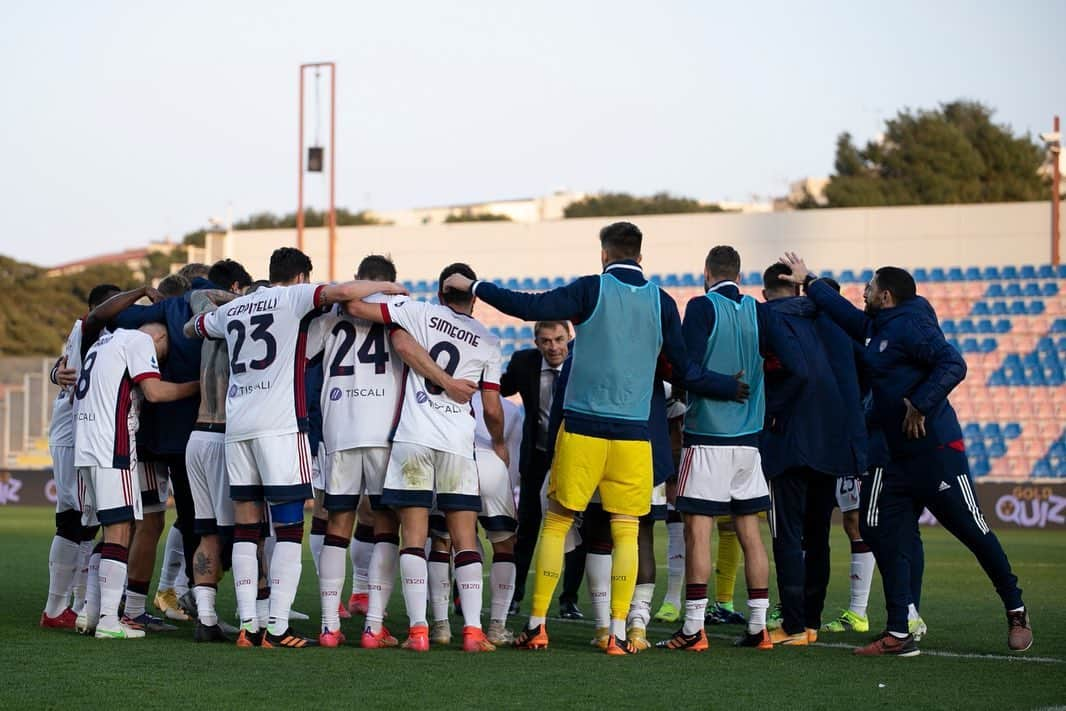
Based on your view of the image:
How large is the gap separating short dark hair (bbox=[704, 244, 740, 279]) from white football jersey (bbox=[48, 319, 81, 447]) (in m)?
4.04

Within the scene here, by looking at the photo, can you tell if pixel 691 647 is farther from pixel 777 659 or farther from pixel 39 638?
pixel 39 638

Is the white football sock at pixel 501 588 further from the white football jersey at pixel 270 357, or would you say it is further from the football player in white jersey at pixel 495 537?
the white football jersey at pixel 270 357

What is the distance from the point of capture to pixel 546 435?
9.95m

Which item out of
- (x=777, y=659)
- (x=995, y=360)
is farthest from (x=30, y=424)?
(x=777, y=659)

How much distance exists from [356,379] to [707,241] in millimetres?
26839

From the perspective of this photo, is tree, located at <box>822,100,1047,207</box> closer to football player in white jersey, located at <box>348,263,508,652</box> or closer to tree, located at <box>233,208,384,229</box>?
tree, located at <box>233,208,384,229</box>

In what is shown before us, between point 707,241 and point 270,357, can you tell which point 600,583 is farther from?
point 707,241

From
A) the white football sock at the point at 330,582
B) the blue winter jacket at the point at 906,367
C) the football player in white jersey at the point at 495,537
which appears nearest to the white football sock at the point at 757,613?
Answer: the blue winter jacket at the point at 906,367

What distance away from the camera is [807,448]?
8547 millimetres

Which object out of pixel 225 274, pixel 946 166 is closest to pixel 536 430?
pixel 225 274

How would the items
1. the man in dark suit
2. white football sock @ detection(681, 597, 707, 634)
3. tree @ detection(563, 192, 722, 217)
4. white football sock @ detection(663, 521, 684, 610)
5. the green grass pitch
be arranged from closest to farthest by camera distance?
1. the green grass pitch
2. white football sock @ detection(681, 597, 707, 634)
3. the man in dark suit
4. white football sock @ detection(663, 521, 684, 610)
5. tree @ detection(563, 192, 722, 217)

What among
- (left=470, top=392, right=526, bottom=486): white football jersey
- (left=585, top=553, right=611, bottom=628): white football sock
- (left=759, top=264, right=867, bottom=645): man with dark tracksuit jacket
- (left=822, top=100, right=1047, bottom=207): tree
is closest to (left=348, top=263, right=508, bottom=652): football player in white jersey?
(left=585, top=553, right=611, bottom=628): white football sock

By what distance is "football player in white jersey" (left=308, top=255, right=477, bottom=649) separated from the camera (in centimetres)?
814

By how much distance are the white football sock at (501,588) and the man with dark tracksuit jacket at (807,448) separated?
5.23ft
